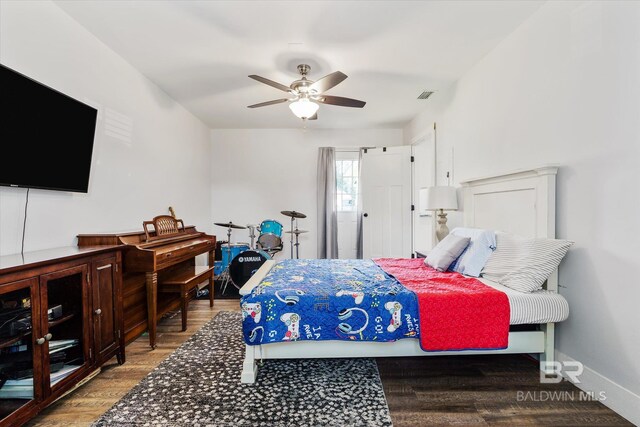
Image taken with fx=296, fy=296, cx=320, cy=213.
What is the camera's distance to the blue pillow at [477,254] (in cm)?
228

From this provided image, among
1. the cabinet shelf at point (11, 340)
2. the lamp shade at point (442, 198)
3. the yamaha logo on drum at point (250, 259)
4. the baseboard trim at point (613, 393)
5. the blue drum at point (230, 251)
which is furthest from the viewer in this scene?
the blue drum at point (230, 251)

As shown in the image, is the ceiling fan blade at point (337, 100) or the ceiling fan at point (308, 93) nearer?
the ceiling fan at point (308, 93)

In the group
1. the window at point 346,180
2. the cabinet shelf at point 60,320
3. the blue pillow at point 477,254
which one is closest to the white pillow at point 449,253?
the blue pillow at point 477,254

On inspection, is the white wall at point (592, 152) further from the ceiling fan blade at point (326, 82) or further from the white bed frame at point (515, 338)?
the ceiling fan blade at point (326, 82)

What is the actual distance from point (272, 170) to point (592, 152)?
4.38 metres

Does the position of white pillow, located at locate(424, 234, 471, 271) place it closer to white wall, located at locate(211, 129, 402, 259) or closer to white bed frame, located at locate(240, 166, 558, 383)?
white bed frame, located at locate(240, 166, 558, 383)

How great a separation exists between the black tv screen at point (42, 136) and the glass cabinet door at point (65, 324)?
0.62 metres

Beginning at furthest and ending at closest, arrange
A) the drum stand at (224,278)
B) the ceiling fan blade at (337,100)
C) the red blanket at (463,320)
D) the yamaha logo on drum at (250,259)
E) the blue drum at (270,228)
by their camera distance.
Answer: the blue drum at (270,228) < the drum stand at (224,278) < the yamaha logo on drum at (250,259) < the ceiling fan blade at (337,100) < the red blanket at (463,320)

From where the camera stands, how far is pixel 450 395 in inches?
69.7

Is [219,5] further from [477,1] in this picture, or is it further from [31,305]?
[31,305]

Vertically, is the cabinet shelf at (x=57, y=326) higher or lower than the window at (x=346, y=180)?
lower

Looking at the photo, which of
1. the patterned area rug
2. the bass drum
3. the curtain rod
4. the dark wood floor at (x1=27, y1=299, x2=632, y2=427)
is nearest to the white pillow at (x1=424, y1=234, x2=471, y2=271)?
the dark wood floor at (x1=27, y1=299, x2=632, y2=427)

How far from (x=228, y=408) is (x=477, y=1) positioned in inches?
120

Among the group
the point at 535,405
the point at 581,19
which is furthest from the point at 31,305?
the point at 581,19
